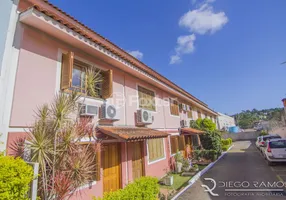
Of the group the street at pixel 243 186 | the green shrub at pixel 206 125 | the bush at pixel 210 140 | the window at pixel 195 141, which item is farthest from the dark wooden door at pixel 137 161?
the green shrub at pixel 206 125

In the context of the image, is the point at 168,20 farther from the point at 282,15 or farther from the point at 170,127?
the point at 170,127

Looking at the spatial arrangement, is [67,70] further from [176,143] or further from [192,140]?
[192,140]

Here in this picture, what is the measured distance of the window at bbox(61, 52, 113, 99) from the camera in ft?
22.2

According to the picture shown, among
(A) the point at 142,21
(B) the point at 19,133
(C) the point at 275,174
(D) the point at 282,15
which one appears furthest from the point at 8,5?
(C) the point at 275,174

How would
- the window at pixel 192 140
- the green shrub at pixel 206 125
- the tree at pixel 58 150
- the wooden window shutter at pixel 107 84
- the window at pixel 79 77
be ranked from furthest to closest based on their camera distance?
the green shrub at pixel 206 125, the window at pixel 192 140, the wooden window shutter at pixel 107 84, the window at pixel 79 77, the tree at pixel 58 150

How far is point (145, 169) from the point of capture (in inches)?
446

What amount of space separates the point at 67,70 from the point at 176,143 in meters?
13.1

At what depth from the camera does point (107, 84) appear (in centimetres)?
888

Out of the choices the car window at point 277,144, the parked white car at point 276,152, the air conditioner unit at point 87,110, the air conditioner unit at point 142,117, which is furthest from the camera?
the car window at point 277,144

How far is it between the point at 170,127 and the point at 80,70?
10.6 meters

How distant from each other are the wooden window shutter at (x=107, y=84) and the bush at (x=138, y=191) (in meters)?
4.37

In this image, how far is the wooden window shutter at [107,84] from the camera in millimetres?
8766

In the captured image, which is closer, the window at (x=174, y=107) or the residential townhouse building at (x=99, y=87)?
the residential townhouse building at (x=99, y=87)

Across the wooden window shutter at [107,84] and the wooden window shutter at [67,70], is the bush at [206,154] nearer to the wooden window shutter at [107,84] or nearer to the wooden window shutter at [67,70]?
the wooden window shutter at [107,84]
